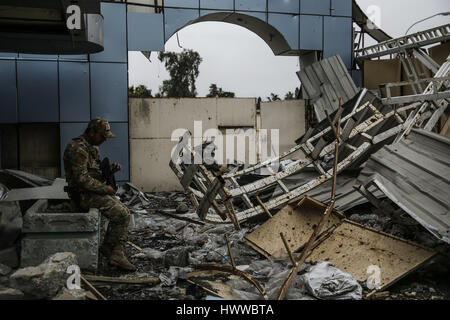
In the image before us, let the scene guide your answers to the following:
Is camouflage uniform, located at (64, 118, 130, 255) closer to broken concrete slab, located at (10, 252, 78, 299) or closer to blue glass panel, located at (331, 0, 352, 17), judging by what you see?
broken concrete slab, located at (10, 252, 78, 299)

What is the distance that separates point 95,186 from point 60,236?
2.27 feet

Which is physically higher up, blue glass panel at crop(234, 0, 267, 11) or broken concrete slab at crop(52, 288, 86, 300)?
blue glass panel at crop(234, 0, 267, 11)

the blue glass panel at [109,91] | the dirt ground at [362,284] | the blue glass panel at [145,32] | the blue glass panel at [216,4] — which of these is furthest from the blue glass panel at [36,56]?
the dirt ground at [362,284]

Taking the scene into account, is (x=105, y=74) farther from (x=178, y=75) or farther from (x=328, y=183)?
(x=178, y=75)

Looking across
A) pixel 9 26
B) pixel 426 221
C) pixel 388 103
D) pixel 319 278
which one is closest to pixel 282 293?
pixel 319 278

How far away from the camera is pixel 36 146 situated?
443 inches

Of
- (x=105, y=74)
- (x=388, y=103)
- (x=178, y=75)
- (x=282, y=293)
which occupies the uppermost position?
(x=178, y=75)

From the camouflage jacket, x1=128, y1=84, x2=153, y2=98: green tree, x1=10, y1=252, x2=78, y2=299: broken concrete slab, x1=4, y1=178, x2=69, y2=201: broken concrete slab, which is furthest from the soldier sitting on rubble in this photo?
x1=128, y1=84, x2=153, y2=98: green tree

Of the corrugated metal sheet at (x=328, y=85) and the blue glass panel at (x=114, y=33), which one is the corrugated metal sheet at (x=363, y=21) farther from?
the blue glass panel at (x=114, y=33)

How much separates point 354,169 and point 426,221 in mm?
2928

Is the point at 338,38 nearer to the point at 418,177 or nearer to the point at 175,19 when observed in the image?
the point at 175,19

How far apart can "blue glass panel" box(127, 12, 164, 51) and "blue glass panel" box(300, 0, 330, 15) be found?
428 cm

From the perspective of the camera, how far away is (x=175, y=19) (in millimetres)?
11672

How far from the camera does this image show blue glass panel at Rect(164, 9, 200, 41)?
1161cm
